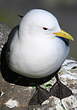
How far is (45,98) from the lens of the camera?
10.7ft

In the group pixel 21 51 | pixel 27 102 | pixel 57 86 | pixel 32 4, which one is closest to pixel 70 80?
pixel 57 86

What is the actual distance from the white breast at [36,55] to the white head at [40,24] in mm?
62

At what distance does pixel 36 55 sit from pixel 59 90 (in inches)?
25.8

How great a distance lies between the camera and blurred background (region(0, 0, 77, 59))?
600cm

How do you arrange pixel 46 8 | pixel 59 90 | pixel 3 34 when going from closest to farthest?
pixel 59 90, pixel 3 34, pixel 46 8

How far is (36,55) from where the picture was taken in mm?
2895

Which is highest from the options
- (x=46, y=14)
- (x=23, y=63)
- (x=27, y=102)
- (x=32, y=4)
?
(x=46, y=14)

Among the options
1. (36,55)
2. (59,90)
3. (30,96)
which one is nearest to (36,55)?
(36,55)

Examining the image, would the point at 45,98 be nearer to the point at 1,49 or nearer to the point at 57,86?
the point at 57,86

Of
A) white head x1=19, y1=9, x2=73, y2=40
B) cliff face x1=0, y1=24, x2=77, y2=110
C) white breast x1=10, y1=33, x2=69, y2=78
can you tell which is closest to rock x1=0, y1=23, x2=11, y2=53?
cliff face x1=0, y1=24, x2=77, y2=110

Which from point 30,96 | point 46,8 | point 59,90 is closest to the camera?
point 30,96

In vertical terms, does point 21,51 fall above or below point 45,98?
above

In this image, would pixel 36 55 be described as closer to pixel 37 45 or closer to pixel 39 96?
pixel 37 45

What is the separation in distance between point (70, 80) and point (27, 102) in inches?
18.5
